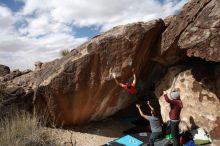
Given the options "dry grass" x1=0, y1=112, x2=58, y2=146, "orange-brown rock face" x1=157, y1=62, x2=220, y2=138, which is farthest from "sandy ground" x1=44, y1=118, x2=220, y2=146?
"orange-brown rock face" x1=157, y1=62, x2=220, y2=138

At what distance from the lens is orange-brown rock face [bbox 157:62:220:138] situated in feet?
26.4

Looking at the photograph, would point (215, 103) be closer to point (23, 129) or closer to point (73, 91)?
point (73, 91)

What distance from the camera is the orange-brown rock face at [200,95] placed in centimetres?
805

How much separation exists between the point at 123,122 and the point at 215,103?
3190 millimetres

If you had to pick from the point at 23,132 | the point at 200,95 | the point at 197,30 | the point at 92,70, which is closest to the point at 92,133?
the point at 92,70

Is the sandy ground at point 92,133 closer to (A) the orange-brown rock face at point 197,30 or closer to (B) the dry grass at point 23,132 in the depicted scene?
(B) the dry grass at point 23,132

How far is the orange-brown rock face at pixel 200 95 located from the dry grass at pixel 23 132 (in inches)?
142

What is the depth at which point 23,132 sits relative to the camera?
27.1 ft

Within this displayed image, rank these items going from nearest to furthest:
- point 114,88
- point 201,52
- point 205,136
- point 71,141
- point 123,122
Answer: point 201,52
point 205,136
point 71,141
point 114,88
point 123,122

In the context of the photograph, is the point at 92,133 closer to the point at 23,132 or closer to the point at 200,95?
the point at 23,132

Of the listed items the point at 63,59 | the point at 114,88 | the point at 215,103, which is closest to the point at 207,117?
the point at 215,103

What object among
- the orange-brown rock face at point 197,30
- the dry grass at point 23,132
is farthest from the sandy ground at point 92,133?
the orange-brown rock face at point 197,30

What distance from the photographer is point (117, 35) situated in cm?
888

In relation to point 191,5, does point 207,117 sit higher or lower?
lower
